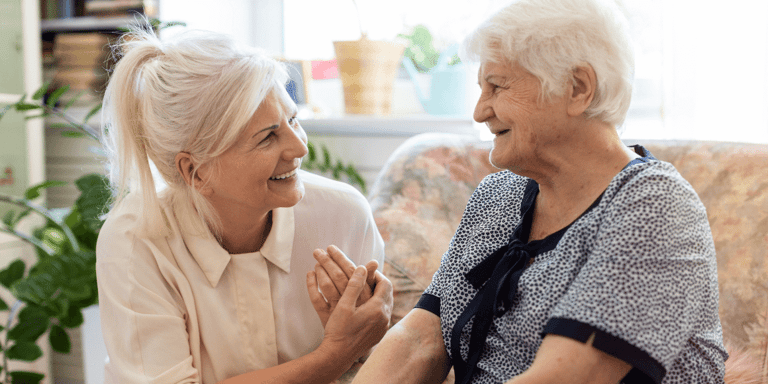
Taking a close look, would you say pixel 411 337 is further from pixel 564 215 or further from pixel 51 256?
pixel 51 256

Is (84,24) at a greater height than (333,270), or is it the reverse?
(84,24)

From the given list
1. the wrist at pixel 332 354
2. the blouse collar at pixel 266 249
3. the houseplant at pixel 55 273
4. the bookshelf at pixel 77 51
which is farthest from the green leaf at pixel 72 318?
the wrist at pixel 332 354

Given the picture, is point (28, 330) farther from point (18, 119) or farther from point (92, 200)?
point (18, 119)

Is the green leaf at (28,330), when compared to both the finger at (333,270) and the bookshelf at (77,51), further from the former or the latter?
the finger at (333,270)

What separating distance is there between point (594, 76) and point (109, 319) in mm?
1028

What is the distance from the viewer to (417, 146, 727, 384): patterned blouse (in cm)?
76

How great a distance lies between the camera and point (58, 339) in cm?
189

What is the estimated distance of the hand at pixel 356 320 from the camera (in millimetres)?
1192

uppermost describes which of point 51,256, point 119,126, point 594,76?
point 594,76

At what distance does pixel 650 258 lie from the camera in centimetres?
77

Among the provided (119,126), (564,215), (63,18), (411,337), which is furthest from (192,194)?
(63,18)

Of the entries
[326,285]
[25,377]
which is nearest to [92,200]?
[25,377]

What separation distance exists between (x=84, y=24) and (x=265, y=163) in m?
1.80

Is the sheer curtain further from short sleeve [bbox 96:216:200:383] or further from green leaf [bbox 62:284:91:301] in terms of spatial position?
green leaf [bbox 62:284:91:301]
